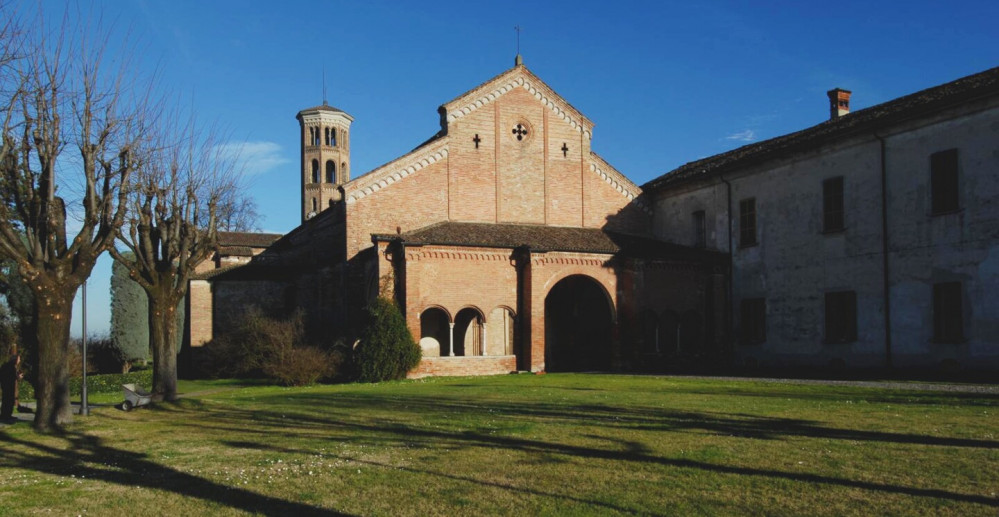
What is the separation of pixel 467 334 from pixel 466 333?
0.06 m

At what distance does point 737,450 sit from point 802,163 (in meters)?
19.5

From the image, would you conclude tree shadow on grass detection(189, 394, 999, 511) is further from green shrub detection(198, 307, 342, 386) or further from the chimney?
the chimney

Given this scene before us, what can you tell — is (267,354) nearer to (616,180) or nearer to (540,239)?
(540,239)

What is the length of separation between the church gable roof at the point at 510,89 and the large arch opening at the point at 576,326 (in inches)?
271

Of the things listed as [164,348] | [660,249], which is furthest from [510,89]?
[164,348]

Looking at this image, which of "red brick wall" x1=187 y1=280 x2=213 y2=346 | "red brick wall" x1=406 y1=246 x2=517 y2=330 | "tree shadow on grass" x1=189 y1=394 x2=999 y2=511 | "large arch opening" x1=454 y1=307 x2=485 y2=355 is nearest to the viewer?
"tree shadow on grass" x1=189 y1=394 x2=999 y2=511

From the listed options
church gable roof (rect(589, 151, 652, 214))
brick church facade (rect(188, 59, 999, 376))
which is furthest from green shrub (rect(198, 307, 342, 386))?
church gable roof (rect(589, 151, 652, 214))

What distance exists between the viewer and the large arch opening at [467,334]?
3138cm

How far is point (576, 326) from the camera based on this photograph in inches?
1228

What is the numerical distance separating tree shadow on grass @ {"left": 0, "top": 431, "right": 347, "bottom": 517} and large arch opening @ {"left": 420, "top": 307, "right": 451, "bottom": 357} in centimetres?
1871

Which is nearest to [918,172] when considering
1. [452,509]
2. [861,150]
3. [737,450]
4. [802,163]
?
[861,150]

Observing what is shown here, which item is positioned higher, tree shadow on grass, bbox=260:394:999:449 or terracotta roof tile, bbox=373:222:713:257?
terracotta roof tile, bbox=373:222:713:257

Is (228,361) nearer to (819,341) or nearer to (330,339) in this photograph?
(330,339)

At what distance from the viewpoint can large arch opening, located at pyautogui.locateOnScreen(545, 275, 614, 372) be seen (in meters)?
29.6
